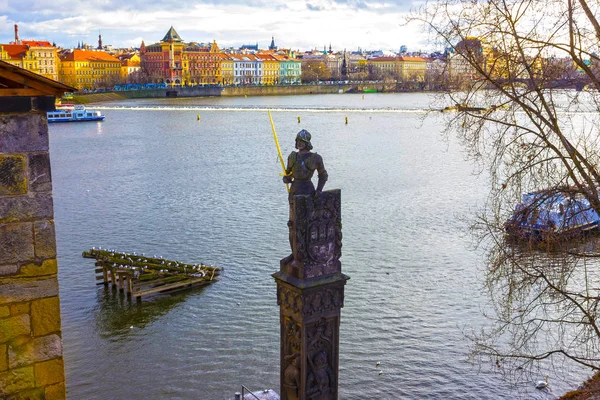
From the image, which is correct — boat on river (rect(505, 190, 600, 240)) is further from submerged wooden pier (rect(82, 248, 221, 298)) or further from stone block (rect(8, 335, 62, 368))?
submerged wooden pier (rect(82, 248, 221, 298))

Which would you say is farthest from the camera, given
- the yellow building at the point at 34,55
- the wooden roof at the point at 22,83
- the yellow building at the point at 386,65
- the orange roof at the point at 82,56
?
the yellow building at the point at 386,65

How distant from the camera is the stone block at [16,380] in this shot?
522 cm

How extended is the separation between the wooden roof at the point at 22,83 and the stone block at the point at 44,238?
36.2 inches

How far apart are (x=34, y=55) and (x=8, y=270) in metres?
118

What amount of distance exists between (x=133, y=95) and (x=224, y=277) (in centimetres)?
10247

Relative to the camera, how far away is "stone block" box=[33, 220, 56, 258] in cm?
522

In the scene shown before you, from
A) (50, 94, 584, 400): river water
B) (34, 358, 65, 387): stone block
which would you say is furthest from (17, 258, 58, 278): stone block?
(50, 94, 584, 400): river water

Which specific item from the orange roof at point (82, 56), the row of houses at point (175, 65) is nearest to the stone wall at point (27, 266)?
the row of houses at point (175, 65)

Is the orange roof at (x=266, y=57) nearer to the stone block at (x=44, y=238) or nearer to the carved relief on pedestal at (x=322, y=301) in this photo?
the carved relief on pedestal at (x=322, y=301)

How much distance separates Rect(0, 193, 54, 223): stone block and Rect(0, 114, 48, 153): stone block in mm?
338

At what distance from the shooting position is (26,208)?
203 inches

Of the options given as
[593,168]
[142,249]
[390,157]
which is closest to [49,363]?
[593,168]

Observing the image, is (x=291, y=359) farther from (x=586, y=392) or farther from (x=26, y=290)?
(x=586, y=392)

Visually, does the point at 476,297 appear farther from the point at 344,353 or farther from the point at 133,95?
the point at 133,95
